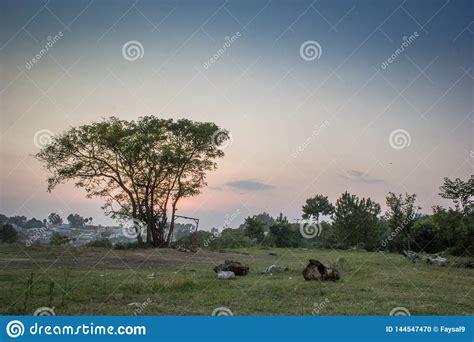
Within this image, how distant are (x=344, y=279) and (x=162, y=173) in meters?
20.5

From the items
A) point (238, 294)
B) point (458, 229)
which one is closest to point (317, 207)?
point (458, 229)

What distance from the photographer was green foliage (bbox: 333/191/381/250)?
3631 centimetres

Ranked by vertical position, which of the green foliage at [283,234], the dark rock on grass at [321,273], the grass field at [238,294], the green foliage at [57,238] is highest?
the green foliage at [283,234]

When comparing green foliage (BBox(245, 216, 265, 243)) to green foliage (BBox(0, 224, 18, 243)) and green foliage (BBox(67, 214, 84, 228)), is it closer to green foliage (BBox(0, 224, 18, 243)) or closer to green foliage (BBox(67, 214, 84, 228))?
green foliage (BBox(67, 214, 84, 228))

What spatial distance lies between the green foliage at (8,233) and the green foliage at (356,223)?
24.3 metres

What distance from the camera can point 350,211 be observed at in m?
37.1

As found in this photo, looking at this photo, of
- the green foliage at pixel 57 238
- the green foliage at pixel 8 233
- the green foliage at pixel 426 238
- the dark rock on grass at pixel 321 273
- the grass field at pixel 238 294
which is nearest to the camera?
the grass field at pixel 238 294

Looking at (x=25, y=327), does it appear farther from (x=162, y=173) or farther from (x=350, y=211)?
(x=350, y=211)

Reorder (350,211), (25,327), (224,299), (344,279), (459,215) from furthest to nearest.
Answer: (350,211) → (459,215) → (344,279) → (224,299) → (25,327)

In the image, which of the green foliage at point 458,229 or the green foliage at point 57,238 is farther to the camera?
the green foliage at point 458,229

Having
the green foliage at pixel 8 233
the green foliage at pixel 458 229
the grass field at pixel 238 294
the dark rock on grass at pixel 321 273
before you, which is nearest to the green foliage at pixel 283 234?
the green foliage at pixel 458 229

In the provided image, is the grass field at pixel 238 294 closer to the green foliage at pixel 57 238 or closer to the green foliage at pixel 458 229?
the green foliage at pixel 57 238

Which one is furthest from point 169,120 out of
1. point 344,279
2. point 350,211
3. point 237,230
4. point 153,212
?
point 344,279

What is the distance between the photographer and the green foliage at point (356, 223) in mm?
36312
